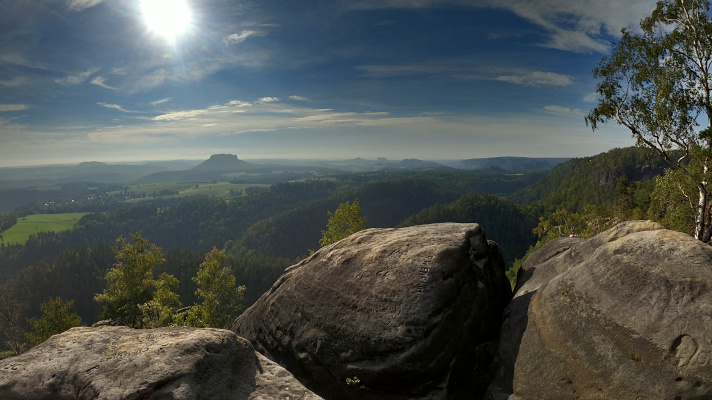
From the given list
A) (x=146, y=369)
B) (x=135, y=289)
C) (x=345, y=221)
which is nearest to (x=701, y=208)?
(x=146, y=369)

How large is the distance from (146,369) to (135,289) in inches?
1556

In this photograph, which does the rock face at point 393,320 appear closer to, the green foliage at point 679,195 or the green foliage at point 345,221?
the green foliage at point 679,195

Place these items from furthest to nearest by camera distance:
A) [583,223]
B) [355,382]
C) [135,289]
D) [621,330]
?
1. [583,223]
2. [135,289]
3. [355,382]
4. [621,330]

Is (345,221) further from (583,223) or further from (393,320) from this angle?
(583,223)

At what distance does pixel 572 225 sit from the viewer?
74.6 m

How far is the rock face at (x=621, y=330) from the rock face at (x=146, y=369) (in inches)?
432

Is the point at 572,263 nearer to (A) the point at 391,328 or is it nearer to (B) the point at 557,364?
(B) the point at 557,364

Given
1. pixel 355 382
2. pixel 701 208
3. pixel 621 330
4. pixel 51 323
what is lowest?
pixel 51 323

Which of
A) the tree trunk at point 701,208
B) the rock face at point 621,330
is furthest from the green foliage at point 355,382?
the tree trunk at point 701,208

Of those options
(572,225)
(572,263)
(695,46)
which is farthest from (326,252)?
(572,225)

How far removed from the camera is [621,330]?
13945 millimetres

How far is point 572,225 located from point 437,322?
74634 mm

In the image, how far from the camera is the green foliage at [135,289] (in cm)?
3941

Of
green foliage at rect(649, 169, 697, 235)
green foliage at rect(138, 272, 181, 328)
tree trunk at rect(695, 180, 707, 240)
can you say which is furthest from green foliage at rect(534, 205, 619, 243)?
green foliage at rect(138, 272, 181, 328)
